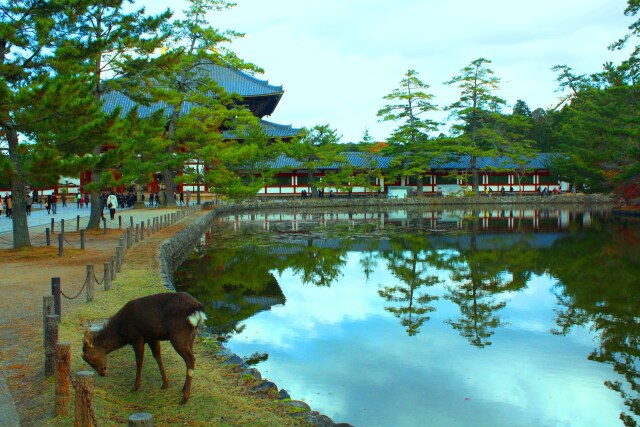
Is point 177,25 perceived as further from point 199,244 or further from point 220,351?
point 220,351

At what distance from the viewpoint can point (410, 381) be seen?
7.11 metres

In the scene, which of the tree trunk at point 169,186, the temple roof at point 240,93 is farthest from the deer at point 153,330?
the temple roof at point 240,93

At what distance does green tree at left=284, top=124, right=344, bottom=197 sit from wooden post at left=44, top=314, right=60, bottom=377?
36.0m

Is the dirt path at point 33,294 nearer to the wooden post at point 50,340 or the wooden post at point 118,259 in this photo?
the wooden post at point 50,340

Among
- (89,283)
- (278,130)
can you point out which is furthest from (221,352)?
(278,130)

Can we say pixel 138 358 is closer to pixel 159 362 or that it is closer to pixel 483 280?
pixel 159 362

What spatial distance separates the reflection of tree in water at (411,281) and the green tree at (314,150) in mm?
21230

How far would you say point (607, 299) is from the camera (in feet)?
37.4

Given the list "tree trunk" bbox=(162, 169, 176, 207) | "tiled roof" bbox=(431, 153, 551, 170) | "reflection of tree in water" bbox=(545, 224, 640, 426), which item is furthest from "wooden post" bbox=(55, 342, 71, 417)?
"tiled roof" bbox=(431, 153, 551, 170)

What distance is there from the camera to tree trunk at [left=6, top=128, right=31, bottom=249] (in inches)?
501

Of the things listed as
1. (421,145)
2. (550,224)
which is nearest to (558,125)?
(421,145)

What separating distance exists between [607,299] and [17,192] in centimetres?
1343

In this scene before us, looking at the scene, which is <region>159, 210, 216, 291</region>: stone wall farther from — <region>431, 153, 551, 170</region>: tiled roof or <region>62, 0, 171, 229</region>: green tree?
Result: <region>431, 153, 551, 170</region>: tiled roof

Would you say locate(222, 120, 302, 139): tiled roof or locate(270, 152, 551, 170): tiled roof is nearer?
locate(222, 120, 302, 139): tiled roof
